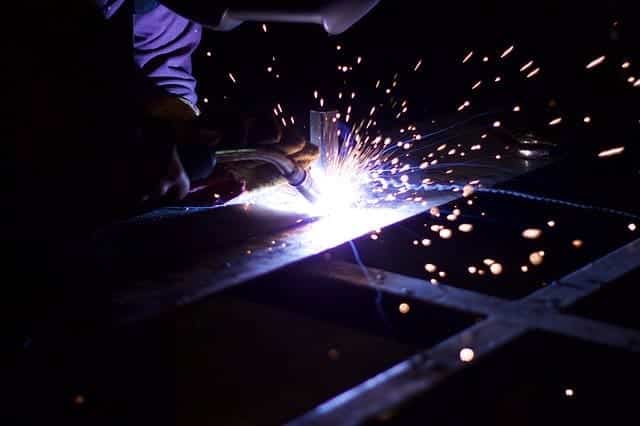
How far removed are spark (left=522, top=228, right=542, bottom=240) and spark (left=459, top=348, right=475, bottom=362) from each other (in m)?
1.33

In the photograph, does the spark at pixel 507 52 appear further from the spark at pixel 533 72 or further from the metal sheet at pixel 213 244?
the metal sheet at pixel 213 244

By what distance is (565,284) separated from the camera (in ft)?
6.86

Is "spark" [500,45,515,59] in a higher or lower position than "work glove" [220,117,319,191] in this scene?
higher

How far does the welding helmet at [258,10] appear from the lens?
73.7 inches

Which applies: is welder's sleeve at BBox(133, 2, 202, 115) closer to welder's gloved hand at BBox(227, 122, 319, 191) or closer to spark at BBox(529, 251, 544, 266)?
welder's gloved hand at BBox(227, 122, 319, 191)

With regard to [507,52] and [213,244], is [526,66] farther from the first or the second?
[213,244]

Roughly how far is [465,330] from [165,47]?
2.52 m

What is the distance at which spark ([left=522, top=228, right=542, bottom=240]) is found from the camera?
285 centimetres

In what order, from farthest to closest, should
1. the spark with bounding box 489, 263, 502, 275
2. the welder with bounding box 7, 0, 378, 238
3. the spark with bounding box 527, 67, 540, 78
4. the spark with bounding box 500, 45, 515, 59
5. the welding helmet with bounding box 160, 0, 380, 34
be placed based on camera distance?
the spark with bounding box 500, 45, 515, 59
the spark with bounding box 527, 67, 540, 78
the spark with bounding box 489, 263, 502, 275
the welder with bounding box 7, 0, 378, 238
the welding helmet with bounding box 160, 0, 380, 34

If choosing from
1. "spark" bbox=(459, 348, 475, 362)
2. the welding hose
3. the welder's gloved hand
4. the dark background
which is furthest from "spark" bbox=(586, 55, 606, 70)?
"spark" bbox=(459, 348, 475, 362)

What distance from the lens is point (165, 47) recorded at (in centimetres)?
361

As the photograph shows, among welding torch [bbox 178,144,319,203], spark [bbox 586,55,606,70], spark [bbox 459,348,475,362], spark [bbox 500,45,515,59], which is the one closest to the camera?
spark [bbox 459,348,475,362]

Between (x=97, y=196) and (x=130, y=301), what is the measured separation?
0.43m

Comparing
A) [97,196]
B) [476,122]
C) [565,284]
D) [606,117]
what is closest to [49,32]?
[97,196]
